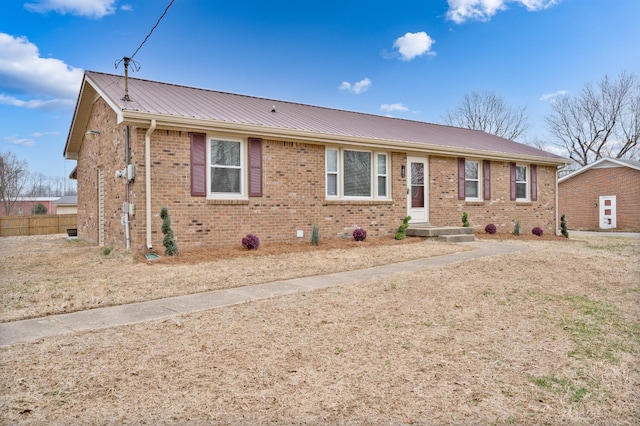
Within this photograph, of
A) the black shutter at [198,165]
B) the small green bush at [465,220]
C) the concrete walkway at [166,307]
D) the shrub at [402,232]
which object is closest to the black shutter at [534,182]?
the small green bush at [465,220]

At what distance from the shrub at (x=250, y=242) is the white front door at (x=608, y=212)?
2308 centimetres

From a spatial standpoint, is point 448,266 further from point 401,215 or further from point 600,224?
point 600,224

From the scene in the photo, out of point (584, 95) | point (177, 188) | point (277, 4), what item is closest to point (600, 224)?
point (584, 95)

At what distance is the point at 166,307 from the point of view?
512cm

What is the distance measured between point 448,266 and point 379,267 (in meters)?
1.30

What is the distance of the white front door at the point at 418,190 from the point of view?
Answer: 45.1ft

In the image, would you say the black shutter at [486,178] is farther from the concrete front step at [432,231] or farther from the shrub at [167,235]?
the shrub at [167,235]

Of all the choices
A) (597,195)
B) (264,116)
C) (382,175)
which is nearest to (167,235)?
(264,116)

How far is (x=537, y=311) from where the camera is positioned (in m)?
4.92

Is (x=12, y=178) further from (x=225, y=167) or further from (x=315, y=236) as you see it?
(x=315, y=236)

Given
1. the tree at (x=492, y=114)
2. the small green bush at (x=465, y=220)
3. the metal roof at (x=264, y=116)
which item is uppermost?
the tree at (x=492, y=114)

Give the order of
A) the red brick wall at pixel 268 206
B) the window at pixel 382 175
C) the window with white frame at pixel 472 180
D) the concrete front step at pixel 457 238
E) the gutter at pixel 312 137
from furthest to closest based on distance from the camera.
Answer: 1. the window with white frame at pixel 472 180
2. the window at pixel 382 175
3. the concrete front step at pixel 457 238
4. the red brick wall at pixel 268 206
5. the gutter at pixel 312 137

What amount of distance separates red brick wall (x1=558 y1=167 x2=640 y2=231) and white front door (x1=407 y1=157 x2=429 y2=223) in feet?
53.1

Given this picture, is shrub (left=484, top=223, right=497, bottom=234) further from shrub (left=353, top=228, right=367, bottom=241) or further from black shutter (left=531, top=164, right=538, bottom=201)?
shrub (left=353, top=228, right=367, bottom=241)
